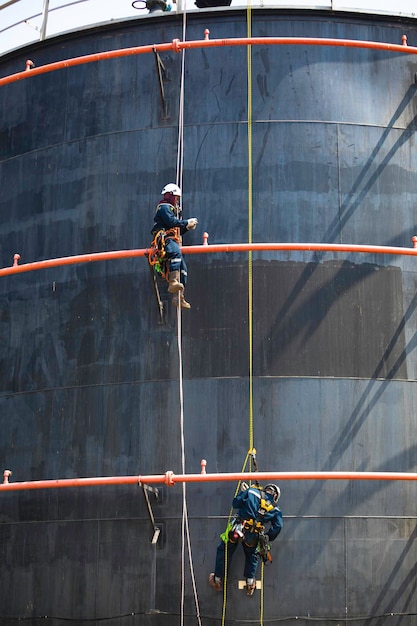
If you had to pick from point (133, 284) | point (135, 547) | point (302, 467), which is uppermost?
point (133, 284)

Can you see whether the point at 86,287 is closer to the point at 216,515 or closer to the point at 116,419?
the point at 116,419

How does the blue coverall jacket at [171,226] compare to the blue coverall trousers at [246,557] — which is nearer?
the blue coverall trousers at [246,557]

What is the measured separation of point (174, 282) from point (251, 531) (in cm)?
306

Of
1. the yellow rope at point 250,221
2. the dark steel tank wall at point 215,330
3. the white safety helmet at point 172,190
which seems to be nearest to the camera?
the dark steel tank wall at point 215,330

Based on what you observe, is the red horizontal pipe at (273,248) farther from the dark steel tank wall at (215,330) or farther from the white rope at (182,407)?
the white rope at (182,407)

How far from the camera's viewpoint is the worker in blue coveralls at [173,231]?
455 inches

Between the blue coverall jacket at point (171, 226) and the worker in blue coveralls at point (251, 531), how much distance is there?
2807 mm

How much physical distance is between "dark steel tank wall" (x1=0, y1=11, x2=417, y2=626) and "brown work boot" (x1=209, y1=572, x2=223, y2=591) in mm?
112

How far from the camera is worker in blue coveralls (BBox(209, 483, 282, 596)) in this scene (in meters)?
10.7

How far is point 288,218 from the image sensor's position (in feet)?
40.3

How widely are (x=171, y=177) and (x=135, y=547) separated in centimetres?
477

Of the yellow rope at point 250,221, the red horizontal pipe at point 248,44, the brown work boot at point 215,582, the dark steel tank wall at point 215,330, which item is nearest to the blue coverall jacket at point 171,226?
the dark steel tank wall at point 215,330

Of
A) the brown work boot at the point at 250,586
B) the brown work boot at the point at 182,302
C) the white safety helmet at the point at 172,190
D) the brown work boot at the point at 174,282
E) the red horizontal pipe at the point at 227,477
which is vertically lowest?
the brown work boot at the point at 250,586

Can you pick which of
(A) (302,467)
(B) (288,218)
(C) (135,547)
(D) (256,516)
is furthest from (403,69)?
(C) (135,547)
